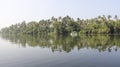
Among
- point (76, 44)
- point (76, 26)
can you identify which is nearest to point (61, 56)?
point (76, 44)

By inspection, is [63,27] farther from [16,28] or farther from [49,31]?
[16,28]

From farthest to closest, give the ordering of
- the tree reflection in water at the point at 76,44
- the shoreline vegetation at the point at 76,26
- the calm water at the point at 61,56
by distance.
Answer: the shoreline vegetation at the point at 76,26, the tree reflection in water at the point at 76,44, the calm water at the point at 61,56

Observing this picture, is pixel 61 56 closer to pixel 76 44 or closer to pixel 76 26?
pixel 76 44

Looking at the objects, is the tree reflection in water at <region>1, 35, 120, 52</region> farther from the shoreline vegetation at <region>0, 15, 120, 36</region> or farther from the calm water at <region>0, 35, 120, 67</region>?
the shoreline vegetation at <region>0, 15, 120, 36</region>

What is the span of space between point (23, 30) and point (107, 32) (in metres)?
72.7

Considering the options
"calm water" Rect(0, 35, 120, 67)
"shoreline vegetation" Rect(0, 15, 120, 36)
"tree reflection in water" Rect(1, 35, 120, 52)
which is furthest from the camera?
"shoreline vegetation" Rect(0, 15, 120, 36)

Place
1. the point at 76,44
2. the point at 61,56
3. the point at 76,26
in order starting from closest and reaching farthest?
the point at 61,56 → the point at 76,44 → the point at 76,26

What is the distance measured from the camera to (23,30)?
152 m

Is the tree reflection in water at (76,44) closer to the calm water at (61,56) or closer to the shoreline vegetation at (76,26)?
the calm water at (61,56)

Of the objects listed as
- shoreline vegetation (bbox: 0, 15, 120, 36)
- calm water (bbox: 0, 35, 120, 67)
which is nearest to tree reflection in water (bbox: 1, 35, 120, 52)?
calm water (bbox: 0, 35, 120, 67)

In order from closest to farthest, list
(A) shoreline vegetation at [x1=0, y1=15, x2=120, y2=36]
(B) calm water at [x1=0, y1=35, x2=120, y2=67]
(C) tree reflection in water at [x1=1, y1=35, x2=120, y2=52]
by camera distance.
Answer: (B) calm water at [x1=0, y1=35, x2=120, y2=67], (C) tree reflection in water at [x1=1, y1=35, x2=120, y2=52], (A) shoreline vegetation at [x1=0, y1=15, x2=120, y2=36]

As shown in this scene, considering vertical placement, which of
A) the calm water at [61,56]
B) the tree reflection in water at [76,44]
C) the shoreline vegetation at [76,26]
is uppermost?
the shoreline vegetation at [76,26]

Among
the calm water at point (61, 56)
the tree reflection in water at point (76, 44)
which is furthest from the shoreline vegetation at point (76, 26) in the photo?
the calm water at point (61, 56)

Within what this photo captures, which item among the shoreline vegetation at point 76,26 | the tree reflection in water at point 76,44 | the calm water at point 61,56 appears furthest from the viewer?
the shoreline vegetation at point 76,26
